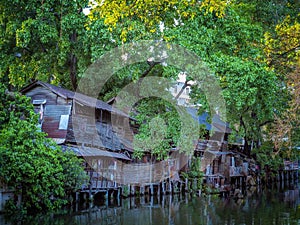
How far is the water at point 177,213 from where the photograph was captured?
1862 centimetres

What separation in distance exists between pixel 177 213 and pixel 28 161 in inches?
288

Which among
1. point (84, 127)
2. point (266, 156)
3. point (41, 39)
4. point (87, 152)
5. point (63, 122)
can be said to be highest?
point (41, 39)

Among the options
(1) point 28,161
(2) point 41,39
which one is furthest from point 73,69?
(1) point 28,161

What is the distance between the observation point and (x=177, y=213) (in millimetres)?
21562

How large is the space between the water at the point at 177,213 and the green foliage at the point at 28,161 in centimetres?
118

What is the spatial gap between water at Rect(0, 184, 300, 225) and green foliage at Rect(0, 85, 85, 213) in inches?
46.6

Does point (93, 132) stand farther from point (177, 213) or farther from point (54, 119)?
point (177, 213)

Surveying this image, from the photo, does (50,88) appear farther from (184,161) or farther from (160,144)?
(184,161)

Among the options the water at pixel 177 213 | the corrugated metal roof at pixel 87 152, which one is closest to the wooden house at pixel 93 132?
Answer: the corrugated metal roof at pixel 87 152

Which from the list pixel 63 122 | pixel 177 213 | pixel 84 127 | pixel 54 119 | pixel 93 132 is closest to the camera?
pixel 177 213

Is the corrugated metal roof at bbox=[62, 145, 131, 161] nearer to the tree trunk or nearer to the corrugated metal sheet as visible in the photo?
the corrugated metal sheet

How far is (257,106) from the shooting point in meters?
29.2

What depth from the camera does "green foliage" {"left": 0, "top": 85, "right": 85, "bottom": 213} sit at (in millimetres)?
18875

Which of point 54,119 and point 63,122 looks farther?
point 54,119
